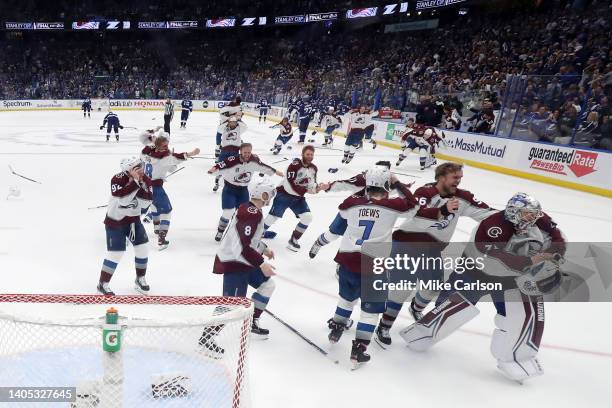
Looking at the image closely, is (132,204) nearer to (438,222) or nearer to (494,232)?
Result: (438,222)

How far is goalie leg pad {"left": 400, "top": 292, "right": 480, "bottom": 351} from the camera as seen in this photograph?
3.82 m

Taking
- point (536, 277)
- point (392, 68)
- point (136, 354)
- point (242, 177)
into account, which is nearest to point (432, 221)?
point (536, 277)

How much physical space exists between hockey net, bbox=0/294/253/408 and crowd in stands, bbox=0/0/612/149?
424 inches

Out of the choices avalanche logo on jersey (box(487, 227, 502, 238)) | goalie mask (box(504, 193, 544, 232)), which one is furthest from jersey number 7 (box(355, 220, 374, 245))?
goalie mask (box(504, 193, 544, 232))

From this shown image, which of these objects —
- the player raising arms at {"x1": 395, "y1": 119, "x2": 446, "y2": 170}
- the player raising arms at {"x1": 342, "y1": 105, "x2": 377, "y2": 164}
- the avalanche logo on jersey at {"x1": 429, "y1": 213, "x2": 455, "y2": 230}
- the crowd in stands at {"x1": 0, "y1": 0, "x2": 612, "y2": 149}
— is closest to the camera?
the avalanche logo on jersey at {"x1": 429, "y1": 213, "x2": 455, "y2": 230}

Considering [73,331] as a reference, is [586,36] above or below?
above

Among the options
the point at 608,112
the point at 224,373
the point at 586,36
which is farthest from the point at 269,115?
the point at 224,373

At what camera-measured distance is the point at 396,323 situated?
457 cm

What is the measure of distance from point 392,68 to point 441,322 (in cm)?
2388

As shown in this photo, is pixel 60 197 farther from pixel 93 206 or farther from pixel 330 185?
pixel 330 185

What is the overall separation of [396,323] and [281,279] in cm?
144

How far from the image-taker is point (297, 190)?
6.22m

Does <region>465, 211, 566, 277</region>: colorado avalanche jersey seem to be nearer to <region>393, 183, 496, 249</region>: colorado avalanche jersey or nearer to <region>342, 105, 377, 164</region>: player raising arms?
<region>393, 183, 496, 249</region>: colorado avalanche jersey

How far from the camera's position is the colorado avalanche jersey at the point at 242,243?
3.59 meters
